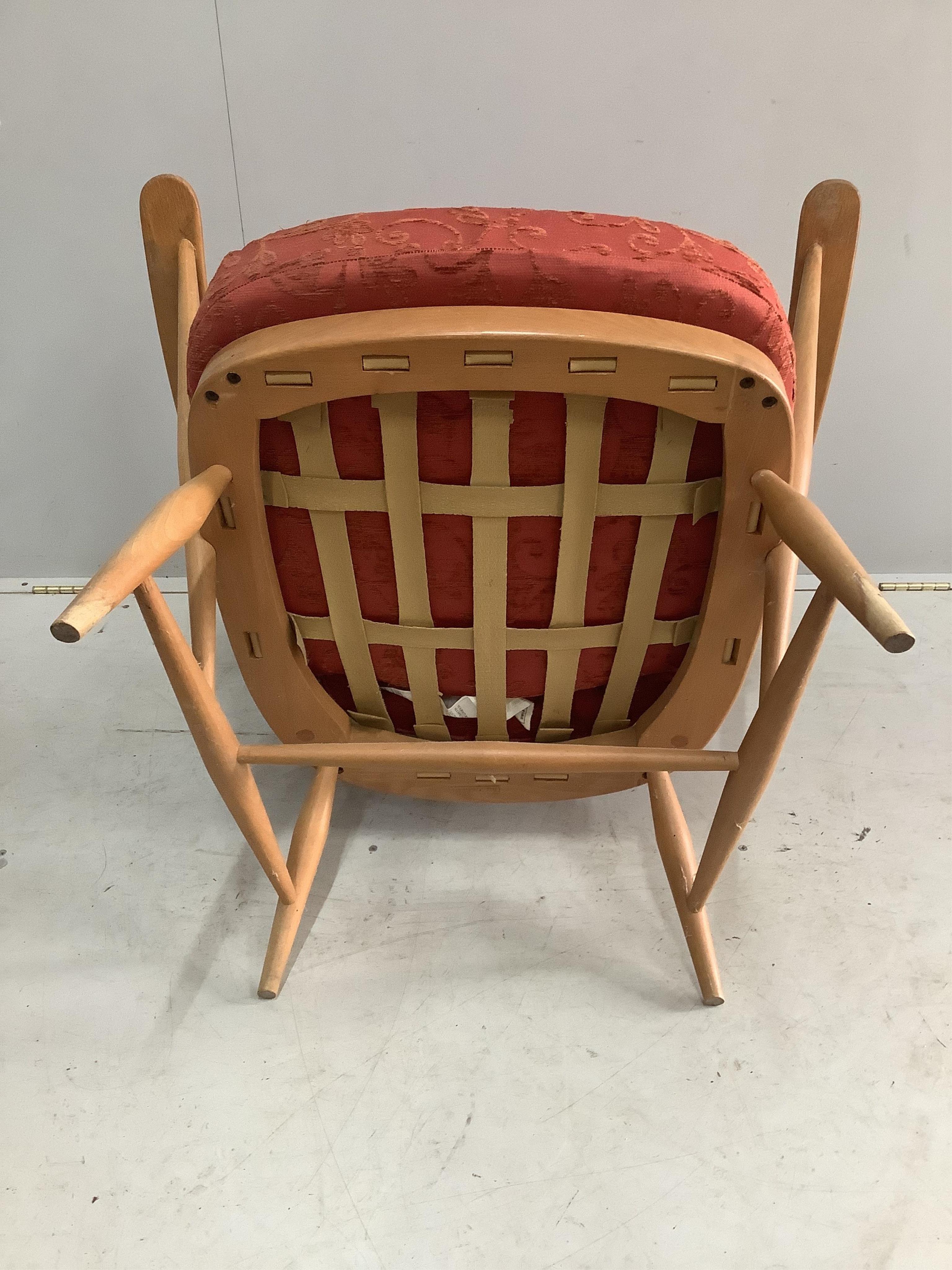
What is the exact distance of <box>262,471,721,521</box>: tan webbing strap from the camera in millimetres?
846

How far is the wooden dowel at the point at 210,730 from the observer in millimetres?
794

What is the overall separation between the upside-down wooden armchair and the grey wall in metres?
0.49

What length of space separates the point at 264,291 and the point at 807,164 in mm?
1218

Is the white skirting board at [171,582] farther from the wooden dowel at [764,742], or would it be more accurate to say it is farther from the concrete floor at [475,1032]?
the wooden dowel at [764,742]

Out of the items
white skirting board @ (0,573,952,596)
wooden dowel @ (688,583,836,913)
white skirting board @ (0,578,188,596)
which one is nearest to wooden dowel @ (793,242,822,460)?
wooden dowel @ (688,583,836,913)

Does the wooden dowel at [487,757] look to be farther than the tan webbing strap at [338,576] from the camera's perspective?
Yes

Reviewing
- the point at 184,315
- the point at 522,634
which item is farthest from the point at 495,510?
the point at 184,315

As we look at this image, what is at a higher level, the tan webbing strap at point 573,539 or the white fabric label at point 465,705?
the tan webbing strap at point 573,539

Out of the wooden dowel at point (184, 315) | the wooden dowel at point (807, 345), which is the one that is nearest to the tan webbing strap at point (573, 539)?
the wooden dowel at point (807, 345)

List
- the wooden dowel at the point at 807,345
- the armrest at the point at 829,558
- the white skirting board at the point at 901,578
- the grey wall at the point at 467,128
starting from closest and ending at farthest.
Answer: the armrest at the point at 829,558, the wooden dowel at the point at 807,345, the grey wall at the point at 467,128, the white skirting board at the point at 901,578

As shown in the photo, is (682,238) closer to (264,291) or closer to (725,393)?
(725,393)

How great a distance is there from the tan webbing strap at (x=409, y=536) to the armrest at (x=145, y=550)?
0.16 metres

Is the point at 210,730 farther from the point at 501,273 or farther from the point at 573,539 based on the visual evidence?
the point at 501,273

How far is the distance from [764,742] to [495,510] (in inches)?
14.5
